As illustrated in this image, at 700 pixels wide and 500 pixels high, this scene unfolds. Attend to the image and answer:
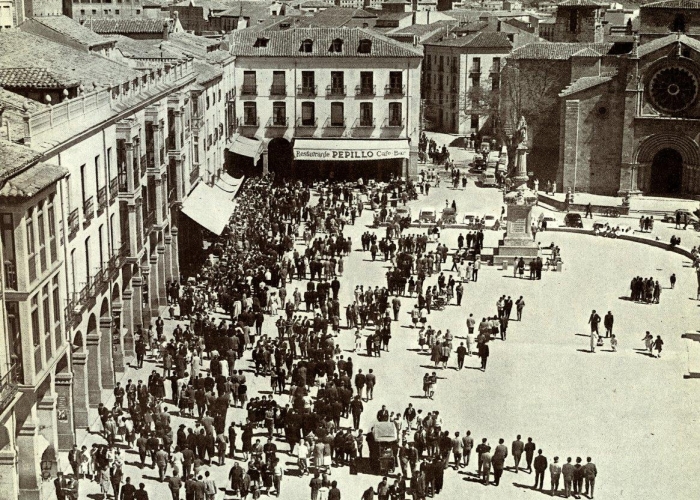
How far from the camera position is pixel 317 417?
28.4 m

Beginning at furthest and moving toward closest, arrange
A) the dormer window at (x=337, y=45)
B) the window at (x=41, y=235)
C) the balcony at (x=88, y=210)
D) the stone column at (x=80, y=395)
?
the dormer window at (x=337, y=45)
the balcony at (x=88, y=210)
the stone column at (x=80, y=395)
the window at (x=41, y=235)

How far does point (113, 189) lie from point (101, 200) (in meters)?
1.71

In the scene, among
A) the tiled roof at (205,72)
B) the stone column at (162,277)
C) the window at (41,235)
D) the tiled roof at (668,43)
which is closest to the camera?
the window at (41,235)

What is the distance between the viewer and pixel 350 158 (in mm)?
68750

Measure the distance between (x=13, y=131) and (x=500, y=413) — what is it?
1576cm

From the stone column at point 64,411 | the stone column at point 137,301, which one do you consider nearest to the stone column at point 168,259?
the stone column at point 137,301

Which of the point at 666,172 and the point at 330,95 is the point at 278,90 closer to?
the point at 330,95

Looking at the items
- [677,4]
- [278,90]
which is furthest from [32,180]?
[677,4]

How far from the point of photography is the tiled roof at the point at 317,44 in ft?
226

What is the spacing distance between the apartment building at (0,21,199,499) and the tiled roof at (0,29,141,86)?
0.29ft

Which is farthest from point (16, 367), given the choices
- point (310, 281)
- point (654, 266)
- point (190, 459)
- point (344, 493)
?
point (654, 266)

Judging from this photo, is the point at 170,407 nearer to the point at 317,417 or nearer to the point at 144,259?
the point at 317,417

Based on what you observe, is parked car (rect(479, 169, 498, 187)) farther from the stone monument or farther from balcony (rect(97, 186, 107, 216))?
balcony (rect(97, 186, 107, 216))

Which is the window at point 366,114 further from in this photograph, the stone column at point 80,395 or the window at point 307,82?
the stone column at point 80,395
